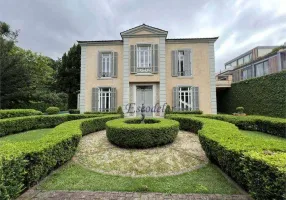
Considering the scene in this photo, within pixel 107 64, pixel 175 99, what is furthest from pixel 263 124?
pixel 107 64

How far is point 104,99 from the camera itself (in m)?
13.1

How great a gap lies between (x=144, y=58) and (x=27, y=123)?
914 cm

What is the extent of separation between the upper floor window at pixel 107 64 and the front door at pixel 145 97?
2499 millimetres

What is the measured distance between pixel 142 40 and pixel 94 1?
15.3ft

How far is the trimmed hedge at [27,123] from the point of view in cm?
802

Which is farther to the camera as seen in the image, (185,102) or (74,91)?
(74,91)

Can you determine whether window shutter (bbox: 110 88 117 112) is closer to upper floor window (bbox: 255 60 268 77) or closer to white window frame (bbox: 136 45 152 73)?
white window frame (bbox: 136 45 152 73)

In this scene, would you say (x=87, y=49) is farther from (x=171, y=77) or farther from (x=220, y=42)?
(x=220, y=42)

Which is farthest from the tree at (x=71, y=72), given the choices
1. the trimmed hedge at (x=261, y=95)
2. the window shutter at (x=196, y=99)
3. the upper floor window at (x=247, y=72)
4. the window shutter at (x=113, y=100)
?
the upper floor window at (x=247, y=72)

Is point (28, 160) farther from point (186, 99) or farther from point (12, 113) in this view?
point (186, 99)

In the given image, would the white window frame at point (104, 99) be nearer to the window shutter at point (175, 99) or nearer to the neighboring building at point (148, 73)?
the neighboring building at point (148, 73)

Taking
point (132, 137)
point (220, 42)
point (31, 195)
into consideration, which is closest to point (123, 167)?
point (132, 137)

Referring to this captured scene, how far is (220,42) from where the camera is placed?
13562mm

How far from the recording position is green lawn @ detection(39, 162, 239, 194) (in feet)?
10.9
